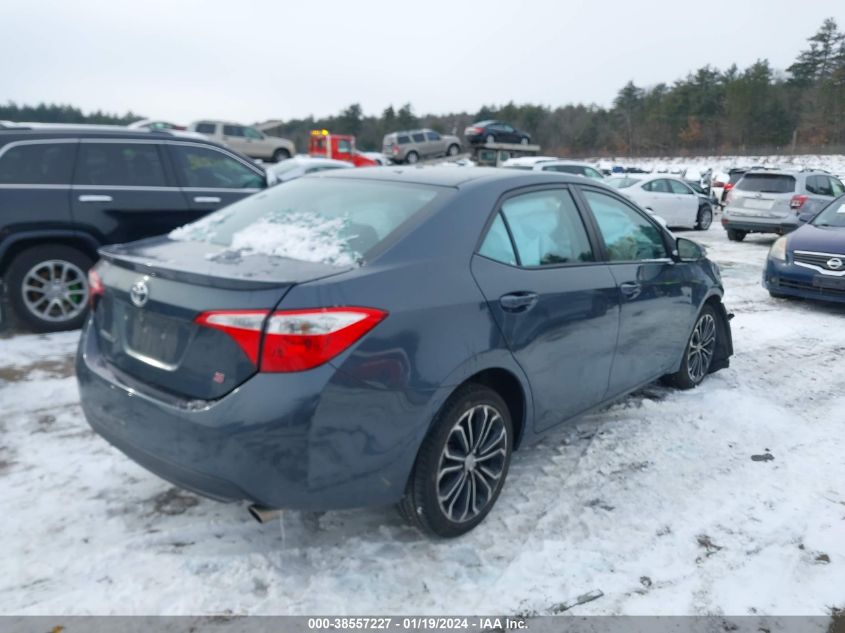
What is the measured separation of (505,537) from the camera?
9.89 ft

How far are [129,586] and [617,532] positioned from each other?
2.16 meters

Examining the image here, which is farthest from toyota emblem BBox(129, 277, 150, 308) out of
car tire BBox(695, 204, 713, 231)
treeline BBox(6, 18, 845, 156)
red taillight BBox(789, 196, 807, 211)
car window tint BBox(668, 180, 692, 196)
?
treeline BBox(6, 18, 845, 156)

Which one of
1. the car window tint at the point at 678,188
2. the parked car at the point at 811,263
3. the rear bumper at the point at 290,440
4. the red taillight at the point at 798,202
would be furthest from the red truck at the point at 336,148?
the rear bumper at the point at 290,440

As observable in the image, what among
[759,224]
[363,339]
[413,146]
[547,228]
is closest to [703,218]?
[759,224]

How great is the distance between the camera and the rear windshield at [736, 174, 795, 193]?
14.5m

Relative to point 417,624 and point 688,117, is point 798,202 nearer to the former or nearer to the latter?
point 417,624

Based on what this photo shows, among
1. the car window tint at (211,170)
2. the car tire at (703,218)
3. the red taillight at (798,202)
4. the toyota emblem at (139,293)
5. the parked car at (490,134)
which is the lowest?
the car tire at (703,218)

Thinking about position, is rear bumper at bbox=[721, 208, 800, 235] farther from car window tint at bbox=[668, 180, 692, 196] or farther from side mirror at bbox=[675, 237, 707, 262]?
side mirror at bbox=[675, 237, 707, 262]

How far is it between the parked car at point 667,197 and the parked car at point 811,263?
29.7 feet

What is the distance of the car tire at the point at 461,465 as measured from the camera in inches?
108

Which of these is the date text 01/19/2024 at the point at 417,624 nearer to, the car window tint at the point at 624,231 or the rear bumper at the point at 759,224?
the car window tint at the point at 624,231

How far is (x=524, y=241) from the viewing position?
3.30 metres

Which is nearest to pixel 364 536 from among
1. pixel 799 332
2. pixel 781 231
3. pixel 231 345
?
pixel 231 345

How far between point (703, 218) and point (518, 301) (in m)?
17.3
